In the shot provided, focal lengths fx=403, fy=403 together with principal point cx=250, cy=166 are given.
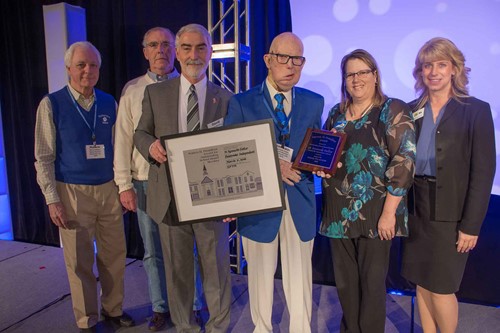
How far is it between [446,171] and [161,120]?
141cm

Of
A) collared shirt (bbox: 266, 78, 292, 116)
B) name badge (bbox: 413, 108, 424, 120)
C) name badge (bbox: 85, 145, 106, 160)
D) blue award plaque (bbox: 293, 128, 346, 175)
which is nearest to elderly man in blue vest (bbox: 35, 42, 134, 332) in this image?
name badge (bbox: 85, 145, 106, 160)

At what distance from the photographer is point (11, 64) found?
177 inches

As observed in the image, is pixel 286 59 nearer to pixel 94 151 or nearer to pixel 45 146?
pixel 94 151

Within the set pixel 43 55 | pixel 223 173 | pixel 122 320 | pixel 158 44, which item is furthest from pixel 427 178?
pixel 43 55

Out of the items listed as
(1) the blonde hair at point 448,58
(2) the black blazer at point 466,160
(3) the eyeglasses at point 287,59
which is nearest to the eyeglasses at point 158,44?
(3) the eyeglasses at point 287,59

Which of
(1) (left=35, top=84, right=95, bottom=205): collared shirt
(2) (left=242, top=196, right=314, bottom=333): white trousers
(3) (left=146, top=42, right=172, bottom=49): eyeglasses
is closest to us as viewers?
(2) (left=242, top=196, right=314, bottom=333): white trousers

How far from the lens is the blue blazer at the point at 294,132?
75.8 inches

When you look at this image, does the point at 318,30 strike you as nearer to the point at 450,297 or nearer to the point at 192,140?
the point at 192,140

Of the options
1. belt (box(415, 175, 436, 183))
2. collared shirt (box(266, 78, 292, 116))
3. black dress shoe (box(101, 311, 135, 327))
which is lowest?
black dress shoe (box(101, 311, 135, 327))

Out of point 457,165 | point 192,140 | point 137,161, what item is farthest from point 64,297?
point 457,165

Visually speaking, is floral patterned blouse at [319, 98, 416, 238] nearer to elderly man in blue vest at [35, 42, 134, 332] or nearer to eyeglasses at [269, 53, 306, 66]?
eyeglasses at [269, 53, 306, 66]

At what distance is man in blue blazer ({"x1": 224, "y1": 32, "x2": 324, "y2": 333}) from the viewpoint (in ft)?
6.23

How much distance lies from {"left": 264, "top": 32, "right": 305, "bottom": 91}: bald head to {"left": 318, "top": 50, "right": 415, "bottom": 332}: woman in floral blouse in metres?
0.22

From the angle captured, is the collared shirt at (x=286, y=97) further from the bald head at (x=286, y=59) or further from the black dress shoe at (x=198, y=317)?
the black dress shoe at (x=198, y=317)
